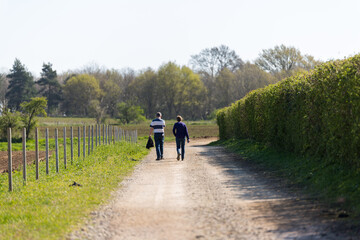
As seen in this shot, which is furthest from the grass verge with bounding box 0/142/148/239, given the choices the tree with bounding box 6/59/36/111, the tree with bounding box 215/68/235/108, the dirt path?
the tree with bounding box 6/59/36/111

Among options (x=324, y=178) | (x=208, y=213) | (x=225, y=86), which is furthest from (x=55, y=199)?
(x=225, y=86)

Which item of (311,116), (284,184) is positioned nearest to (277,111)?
(311,116)

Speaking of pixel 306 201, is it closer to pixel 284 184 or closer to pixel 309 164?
pixel 284 184

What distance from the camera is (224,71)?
85562 mm

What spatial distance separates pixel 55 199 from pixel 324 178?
5656 mm

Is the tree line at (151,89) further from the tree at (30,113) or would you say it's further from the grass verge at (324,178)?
the grass verge at (324,178)

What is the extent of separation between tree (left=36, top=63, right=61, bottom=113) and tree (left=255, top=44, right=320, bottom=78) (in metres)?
49.5

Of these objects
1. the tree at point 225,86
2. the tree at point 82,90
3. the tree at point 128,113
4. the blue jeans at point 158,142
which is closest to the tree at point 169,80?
the tree at point 225,86

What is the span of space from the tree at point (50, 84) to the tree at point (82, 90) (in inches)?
108

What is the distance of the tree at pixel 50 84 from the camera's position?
102500 mm

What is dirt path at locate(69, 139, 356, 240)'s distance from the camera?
6.79 m

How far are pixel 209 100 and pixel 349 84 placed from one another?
84366 mm

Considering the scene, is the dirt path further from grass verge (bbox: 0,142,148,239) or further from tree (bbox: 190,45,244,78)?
tree (bbox: 190,45,244,78)

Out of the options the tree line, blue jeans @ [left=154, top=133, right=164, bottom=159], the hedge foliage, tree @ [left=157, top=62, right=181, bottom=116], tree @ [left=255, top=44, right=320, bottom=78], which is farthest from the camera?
tree @ [left=157, top=62, right=181, bottom=116]
